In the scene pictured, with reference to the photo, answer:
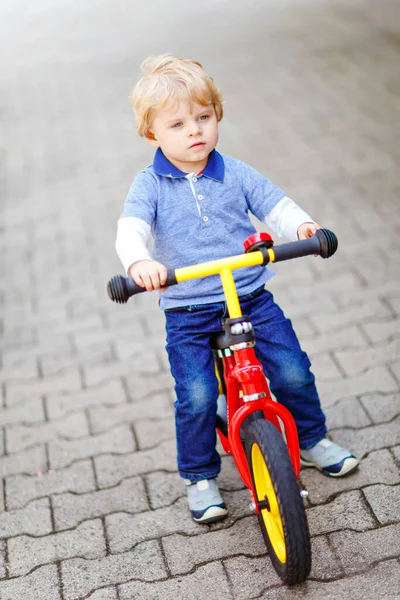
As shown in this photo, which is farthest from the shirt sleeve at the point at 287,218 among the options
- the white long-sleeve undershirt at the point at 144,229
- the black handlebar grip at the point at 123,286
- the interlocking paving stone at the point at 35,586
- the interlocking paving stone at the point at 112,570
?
the interlocking paving stone at the point at 35,586

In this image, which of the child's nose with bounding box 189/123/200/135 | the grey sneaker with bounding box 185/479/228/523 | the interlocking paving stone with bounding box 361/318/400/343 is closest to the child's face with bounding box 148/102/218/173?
the child's nose with bounding box 189/123/200/135

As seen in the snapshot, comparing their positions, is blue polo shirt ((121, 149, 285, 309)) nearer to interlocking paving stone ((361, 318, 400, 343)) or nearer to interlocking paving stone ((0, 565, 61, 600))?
interlocking paving stone ((0, 565, 61, 600))

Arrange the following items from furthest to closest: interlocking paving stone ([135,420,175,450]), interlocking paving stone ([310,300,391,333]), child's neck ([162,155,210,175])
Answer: interlocking paving stone ([310,300,391,333]), interlocking paving stone ([135,420,175,450]), child's neck ([162,155,210,175])

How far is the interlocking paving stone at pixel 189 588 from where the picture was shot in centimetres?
257

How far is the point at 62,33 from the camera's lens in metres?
11.9

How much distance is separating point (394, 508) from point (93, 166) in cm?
470

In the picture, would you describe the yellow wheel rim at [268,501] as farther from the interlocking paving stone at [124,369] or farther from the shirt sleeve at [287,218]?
the interlocking paving stone at [124,369]

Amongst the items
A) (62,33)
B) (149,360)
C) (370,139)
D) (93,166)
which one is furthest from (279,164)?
(62,33)

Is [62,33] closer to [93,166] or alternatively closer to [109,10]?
[109,10]

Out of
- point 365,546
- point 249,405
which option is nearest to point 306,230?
point 249,405

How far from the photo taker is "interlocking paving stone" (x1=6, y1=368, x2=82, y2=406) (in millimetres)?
3938

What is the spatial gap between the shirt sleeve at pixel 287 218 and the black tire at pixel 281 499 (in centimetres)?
63

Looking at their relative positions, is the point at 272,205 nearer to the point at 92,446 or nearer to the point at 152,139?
the point at 152,139

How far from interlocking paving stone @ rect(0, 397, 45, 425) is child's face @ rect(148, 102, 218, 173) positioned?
5.52 feet
